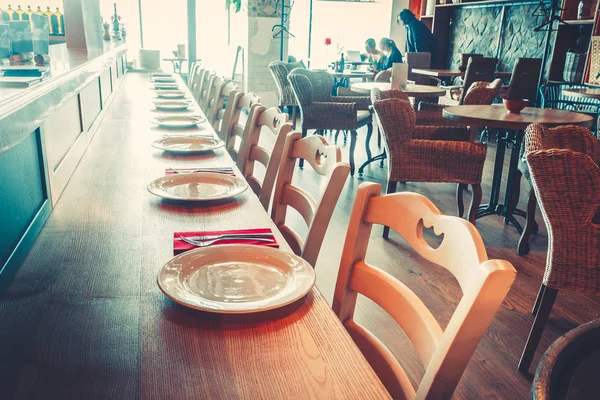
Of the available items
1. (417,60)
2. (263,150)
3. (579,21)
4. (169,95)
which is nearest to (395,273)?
(263,150)

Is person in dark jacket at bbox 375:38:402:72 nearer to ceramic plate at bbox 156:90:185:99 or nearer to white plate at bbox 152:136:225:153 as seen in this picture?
ceramic plate at bbox 156:90:185:99

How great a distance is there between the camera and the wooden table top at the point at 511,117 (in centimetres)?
289

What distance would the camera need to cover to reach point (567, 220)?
173 centimetres

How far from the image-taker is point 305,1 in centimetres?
977

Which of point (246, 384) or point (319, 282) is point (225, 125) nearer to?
point (319, 282)

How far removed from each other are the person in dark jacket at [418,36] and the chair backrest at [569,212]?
19.5 ft

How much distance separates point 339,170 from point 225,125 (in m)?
2.02

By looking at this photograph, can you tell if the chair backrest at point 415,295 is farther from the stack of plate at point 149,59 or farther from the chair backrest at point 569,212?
the stack of plate at point 149,59

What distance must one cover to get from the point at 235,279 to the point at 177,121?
2024 millimetres

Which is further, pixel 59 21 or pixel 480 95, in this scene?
pixel 59 21

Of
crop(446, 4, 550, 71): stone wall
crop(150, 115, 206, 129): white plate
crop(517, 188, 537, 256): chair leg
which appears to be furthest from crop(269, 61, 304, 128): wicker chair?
crop(517, 188, 537, 256): chair leg

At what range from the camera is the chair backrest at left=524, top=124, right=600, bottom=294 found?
5.37 ft

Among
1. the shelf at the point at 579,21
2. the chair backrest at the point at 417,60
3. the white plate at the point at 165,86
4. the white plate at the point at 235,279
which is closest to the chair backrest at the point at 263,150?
the white plate at the point at 235,279

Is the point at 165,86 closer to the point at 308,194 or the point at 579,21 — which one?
the point at 308,194
